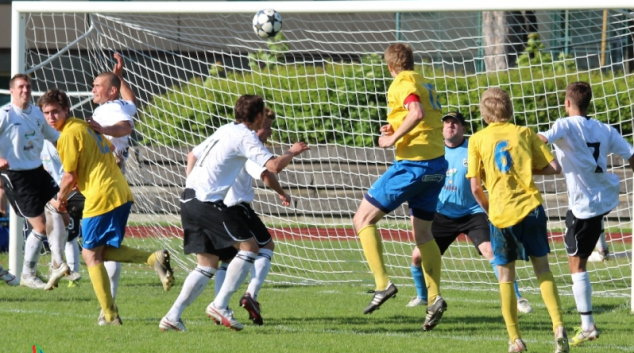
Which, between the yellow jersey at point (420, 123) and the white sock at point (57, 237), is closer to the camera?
the yellow jersey at point (420, 123)

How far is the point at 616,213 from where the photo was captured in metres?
13.9

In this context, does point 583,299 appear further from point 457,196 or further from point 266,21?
point 266,21

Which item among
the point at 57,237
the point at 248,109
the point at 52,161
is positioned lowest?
the point at 57,237

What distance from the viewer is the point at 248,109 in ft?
22.5

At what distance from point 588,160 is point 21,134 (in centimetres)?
558

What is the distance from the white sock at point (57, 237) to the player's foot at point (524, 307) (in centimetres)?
464

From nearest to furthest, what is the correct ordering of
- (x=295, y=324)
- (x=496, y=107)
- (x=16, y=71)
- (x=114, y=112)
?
(x=496, y=107) → (x=295, y=324) → (x=114, y=112) → (x=16, y=71)

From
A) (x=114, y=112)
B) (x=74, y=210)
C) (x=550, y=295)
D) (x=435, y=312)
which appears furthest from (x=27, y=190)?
(x=550, y=295)

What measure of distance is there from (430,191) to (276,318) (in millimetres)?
1725

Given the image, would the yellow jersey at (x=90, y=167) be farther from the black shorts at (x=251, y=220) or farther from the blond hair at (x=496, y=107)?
the blond hair at (x=496, y=107)

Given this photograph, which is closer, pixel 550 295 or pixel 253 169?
pixel 550 295

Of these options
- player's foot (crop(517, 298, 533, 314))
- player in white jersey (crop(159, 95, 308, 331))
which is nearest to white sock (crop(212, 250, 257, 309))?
player in white jersey (crop(159, 95, 308, 331))

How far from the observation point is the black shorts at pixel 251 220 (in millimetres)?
7004

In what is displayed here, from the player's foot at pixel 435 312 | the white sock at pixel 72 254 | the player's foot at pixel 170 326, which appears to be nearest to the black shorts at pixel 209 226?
the player's foot at pixel 170 326
